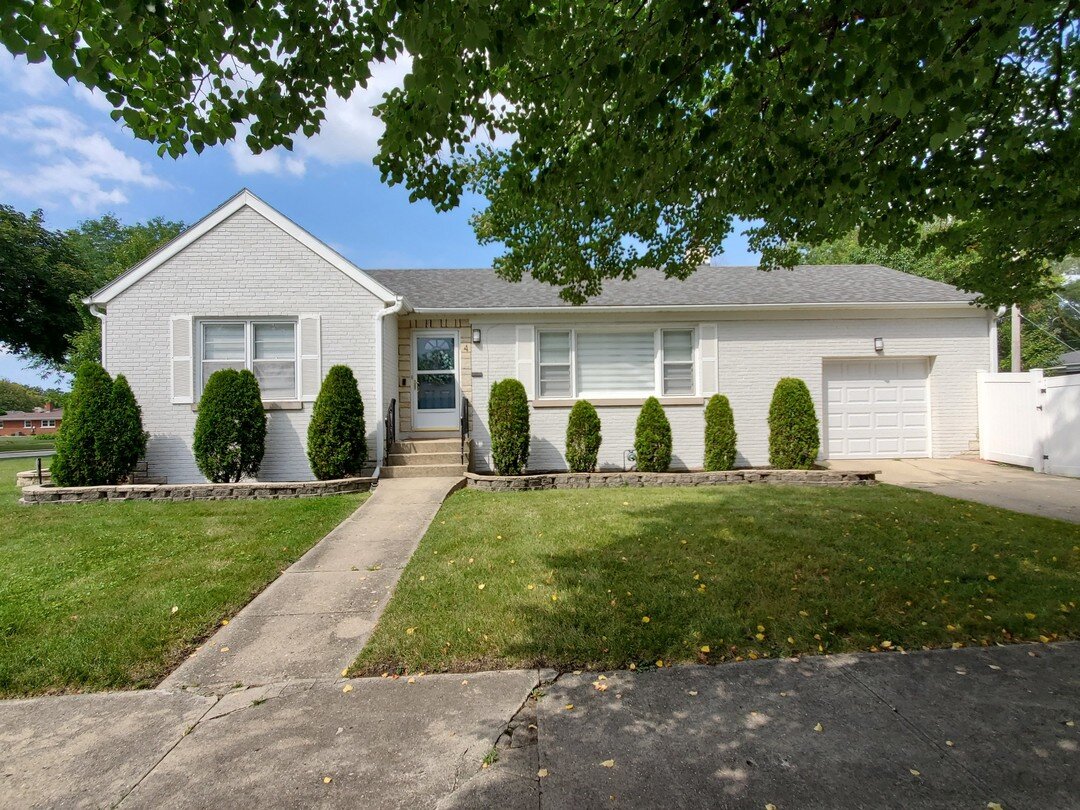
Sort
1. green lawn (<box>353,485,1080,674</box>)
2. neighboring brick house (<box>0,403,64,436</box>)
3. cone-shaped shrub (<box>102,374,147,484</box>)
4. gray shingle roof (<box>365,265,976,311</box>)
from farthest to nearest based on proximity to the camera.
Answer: neighboring brick house (<box>0,403,64,436</box>) < gray shingle roof (<box>365,265,976,311</box>) < cone-shaped shrub (<box>102,374,147,484</box>) < green lawn (<box>353,485,1080,674</box>)

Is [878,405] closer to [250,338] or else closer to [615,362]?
[615,362]

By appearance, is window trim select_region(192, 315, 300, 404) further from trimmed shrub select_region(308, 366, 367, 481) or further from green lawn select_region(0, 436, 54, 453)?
green lawn select_region(0, 436, 54, 453)

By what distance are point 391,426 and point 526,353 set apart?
3.05 m

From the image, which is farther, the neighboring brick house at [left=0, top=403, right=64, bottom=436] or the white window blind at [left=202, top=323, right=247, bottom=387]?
the neighboring brick house at [left=0, top=403, right=64, bottom=436]

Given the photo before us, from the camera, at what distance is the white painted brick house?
9.52 metres

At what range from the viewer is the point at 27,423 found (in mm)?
72500

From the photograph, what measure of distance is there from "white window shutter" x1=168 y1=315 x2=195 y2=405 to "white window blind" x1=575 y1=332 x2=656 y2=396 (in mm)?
7241

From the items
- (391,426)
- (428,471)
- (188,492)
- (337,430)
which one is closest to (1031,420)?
(428,471)

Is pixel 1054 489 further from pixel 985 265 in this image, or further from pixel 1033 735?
pixel 1033 735

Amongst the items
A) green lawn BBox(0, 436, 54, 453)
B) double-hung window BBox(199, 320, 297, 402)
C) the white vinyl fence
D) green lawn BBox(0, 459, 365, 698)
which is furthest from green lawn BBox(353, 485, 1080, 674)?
green lawn BBox(0, 436, 54, 453)

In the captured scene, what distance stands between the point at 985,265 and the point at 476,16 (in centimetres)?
753

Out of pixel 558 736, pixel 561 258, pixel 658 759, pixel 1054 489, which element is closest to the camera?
pixel 658 759

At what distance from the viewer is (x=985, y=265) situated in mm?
6793

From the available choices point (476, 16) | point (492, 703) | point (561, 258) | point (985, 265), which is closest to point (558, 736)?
point (492, 703)
